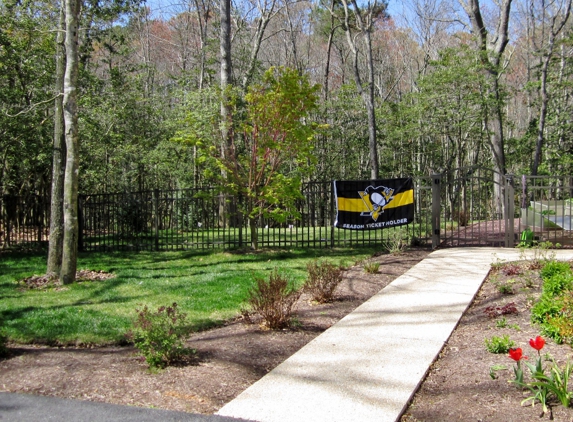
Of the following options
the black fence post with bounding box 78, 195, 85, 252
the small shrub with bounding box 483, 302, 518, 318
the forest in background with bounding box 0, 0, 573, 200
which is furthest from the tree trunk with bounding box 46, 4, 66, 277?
the small shrub with bounding box 483, 302, 518, 318

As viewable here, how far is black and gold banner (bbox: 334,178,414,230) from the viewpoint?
41.6 feet

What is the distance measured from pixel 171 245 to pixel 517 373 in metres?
10.9

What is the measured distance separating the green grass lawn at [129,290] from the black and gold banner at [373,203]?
0.78 metres

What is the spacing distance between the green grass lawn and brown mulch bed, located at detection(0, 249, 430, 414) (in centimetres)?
47

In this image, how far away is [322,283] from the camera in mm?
7668

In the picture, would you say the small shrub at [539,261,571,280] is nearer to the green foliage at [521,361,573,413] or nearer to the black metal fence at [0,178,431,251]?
the green foliage at [521,361,573,413]

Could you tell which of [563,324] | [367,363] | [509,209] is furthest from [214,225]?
[563,324]

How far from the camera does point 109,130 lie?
18391 mm

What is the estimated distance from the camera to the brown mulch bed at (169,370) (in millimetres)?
4297

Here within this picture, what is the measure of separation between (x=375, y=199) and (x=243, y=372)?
8478mm

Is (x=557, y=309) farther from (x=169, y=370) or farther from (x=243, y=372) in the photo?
(x=169, y=370)

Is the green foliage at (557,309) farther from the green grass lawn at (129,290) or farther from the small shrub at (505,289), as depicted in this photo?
the green grass lawn at (129,290)

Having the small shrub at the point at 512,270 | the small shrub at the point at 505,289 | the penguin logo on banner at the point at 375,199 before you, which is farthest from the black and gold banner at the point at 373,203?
the small shrub at the point at 505,289

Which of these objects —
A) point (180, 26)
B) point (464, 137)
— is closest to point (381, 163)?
point (464, 137)
